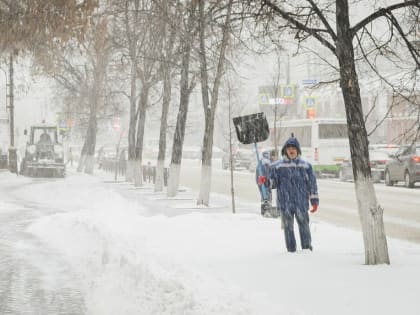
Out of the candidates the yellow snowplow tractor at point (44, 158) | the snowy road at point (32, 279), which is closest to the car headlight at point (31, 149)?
the yellow snowplow tractor at point (44, 158)

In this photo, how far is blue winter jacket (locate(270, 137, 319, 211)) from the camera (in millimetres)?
11102

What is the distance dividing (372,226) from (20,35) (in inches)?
303

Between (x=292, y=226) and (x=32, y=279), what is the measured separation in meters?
3.56

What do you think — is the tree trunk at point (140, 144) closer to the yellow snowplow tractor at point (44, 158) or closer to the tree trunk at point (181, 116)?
the tree trunk at point (181, 116)

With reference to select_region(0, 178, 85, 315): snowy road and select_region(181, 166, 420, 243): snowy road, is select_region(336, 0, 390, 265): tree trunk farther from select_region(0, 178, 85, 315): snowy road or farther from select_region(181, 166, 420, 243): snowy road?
select_region(181, 166, 420, 243): snowy road

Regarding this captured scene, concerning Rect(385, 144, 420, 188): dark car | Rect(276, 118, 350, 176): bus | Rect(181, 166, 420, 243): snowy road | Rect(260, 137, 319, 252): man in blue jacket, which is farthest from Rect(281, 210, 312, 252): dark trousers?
Rect(276, 118, 350, 176): bus

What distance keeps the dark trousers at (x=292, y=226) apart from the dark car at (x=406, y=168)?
19.2 meters

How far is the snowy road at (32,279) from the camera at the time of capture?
28.9ft

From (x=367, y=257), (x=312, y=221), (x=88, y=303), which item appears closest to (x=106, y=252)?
(x=88, y=303)

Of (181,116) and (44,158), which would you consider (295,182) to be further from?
(44,158)

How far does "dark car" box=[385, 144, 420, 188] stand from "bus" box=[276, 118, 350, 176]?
7665 mm

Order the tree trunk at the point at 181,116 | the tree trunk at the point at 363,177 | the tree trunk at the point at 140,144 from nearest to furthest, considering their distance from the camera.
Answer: the tree trunk at the point at 363,177 < the tree trunk at the point at 181,116 < the tree trunk at the point at 140,144

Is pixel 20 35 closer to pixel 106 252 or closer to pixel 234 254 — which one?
pixel 106 252

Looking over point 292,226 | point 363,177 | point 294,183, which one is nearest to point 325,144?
point 292,226
